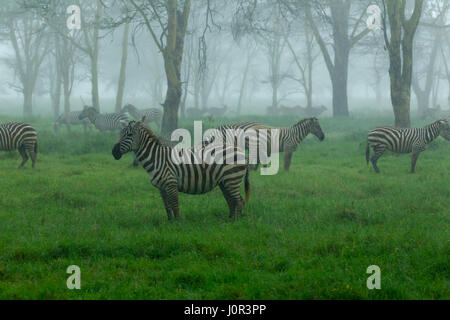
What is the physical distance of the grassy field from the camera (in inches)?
220

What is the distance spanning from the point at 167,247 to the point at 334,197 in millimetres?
4499

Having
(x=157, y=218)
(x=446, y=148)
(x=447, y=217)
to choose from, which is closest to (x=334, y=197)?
(x=447, y=217)

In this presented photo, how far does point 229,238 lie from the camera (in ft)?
23.7

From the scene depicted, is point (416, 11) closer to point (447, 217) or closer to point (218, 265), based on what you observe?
point (447, 217)

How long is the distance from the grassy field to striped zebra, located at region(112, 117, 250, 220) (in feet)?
1.62

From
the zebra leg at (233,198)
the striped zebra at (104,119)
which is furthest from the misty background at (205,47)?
the zebra leg at (233,198)

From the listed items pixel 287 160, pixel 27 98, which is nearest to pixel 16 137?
pixel 287 160

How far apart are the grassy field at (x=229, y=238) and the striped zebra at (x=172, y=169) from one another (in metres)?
0.49

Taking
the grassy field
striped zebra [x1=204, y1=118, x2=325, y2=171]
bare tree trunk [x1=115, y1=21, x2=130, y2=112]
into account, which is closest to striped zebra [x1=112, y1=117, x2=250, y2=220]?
the grassy field

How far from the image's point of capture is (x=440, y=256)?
625 centimetres

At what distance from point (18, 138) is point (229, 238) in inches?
344

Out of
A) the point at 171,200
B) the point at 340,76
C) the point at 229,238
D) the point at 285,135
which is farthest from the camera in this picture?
the point at 340,76

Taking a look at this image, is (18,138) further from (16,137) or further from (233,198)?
(233,198)

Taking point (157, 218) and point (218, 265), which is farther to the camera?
point (157, 218)
